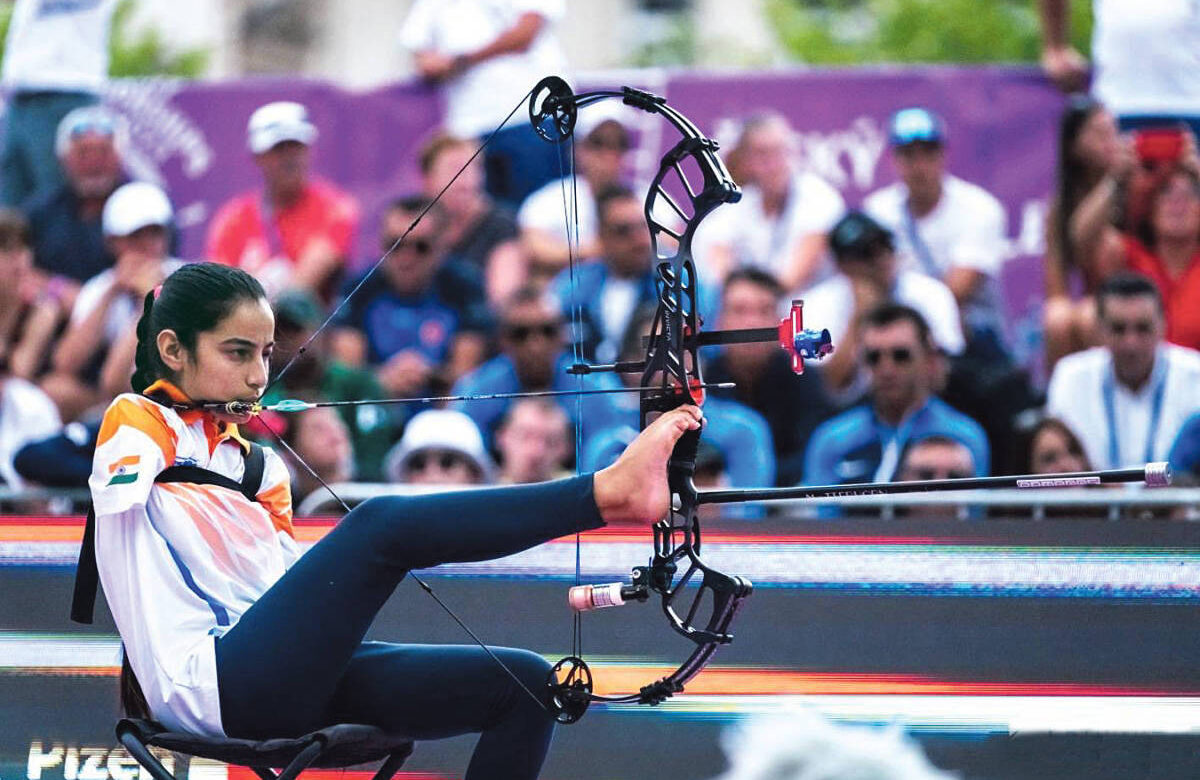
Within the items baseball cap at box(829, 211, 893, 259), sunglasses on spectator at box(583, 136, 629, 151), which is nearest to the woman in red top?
Answer: baseball cap at box(829, 211, 893, 259)

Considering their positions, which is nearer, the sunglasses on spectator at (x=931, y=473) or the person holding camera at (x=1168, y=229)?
the sunglasses on spectator at (x=931, y=473)

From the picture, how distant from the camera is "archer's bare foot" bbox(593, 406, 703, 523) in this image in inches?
125

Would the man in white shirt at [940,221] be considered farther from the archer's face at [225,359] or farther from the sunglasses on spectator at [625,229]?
the archer's face at [225,359]

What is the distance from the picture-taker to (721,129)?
7695 mm

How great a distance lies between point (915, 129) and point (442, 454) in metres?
2.32

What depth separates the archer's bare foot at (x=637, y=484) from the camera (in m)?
3.18

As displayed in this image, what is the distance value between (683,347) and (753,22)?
2556cm

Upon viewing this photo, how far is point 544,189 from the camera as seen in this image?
780cm

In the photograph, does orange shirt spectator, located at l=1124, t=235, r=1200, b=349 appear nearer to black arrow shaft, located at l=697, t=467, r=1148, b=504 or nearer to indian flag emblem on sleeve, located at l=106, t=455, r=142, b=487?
black arrow shaft, located at l=697, t=467, r=1148, b=504

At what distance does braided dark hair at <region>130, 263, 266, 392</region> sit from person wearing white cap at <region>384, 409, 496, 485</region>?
8.50 feet

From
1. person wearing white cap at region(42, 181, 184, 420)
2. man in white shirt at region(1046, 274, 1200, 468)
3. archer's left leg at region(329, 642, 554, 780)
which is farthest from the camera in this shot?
person wearing white cap at region(42, 181, 184, 420)

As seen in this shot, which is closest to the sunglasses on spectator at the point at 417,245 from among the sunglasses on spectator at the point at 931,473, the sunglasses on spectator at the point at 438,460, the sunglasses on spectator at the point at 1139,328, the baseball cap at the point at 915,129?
the sunglasses on spectator at the point at 438,460

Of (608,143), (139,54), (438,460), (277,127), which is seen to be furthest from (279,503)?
(139,54)

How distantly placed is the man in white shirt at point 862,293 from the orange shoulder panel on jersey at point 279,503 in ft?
11.2
